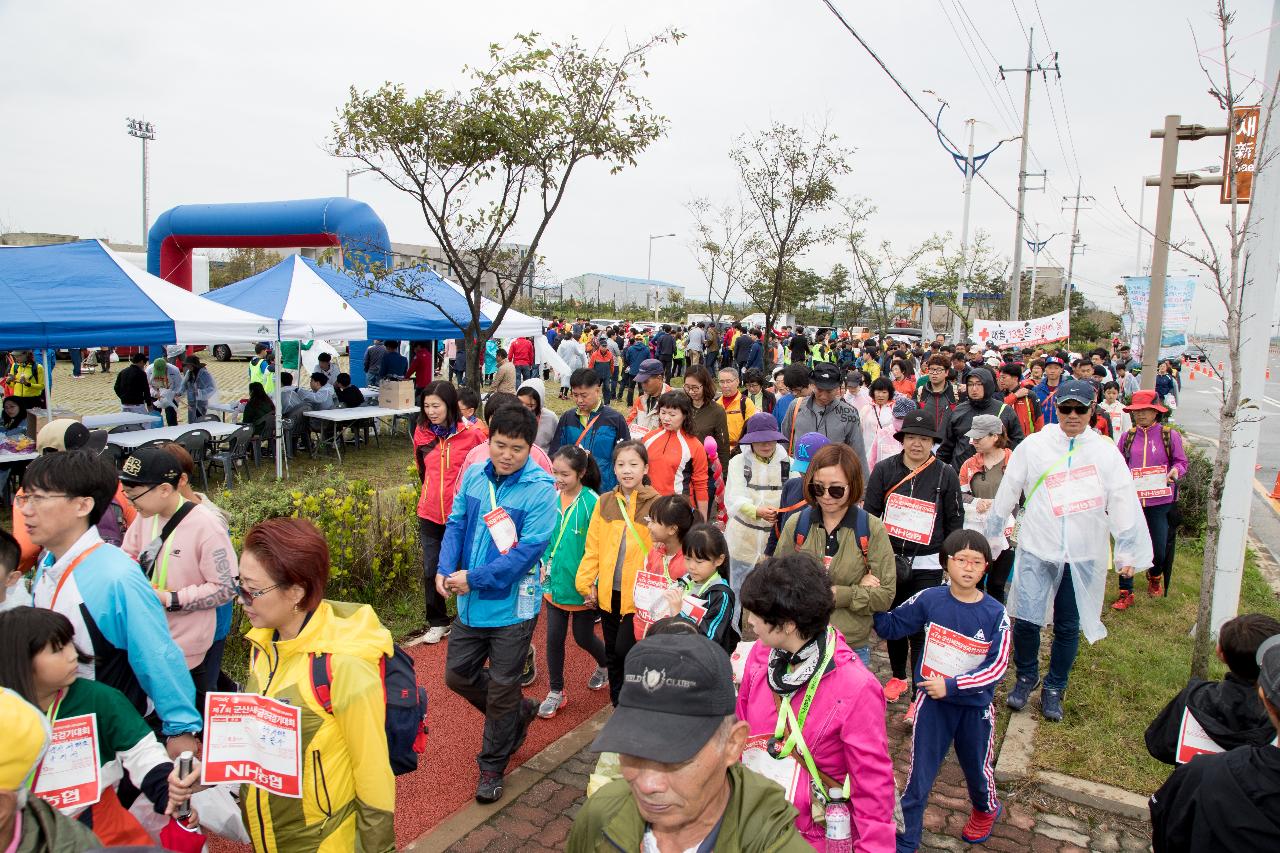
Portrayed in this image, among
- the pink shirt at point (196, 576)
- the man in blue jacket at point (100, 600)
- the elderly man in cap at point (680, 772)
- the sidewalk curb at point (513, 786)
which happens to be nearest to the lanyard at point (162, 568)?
the pink shirt at point (196, 576)

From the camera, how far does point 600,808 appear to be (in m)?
1.73

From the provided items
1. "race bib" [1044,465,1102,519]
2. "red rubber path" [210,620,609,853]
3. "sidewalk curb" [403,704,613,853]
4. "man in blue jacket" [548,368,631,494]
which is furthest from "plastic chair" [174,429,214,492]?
"race bib" [1044,465,1102,519]

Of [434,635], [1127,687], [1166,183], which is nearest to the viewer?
[1127,687]

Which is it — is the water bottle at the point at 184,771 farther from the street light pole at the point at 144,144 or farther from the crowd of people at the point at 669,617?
the street light pole at the point at 144,144

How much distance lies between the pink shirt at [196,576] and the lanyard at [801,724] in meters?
2.56

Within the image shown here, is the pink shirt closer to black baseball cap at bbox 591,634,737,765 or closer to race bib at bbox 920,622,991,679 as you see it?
black baseball cap at bbox 591,634,737,765

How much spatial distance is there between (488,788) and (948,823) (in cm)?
236

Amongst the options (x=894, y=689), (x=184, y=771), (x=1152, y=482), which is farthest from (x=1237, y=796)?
(x=1152, y=482)

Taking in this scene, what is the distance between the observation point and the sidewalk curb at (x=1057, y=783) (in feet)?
14.4

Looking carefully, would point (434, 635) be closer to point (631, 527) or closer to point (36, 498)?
point (631, 527)

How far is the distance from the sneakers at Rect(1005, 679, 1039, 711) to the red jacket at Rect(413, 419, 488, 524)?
13.3 feet

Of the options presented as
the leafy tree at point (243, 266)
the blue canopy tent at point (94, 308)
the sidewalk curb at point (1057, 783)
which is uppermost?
the leafy tree at point (243, 266)

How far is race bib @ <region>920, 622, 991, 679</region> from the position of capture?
3730 mm

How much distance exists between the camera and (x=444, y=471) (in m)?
6.12
